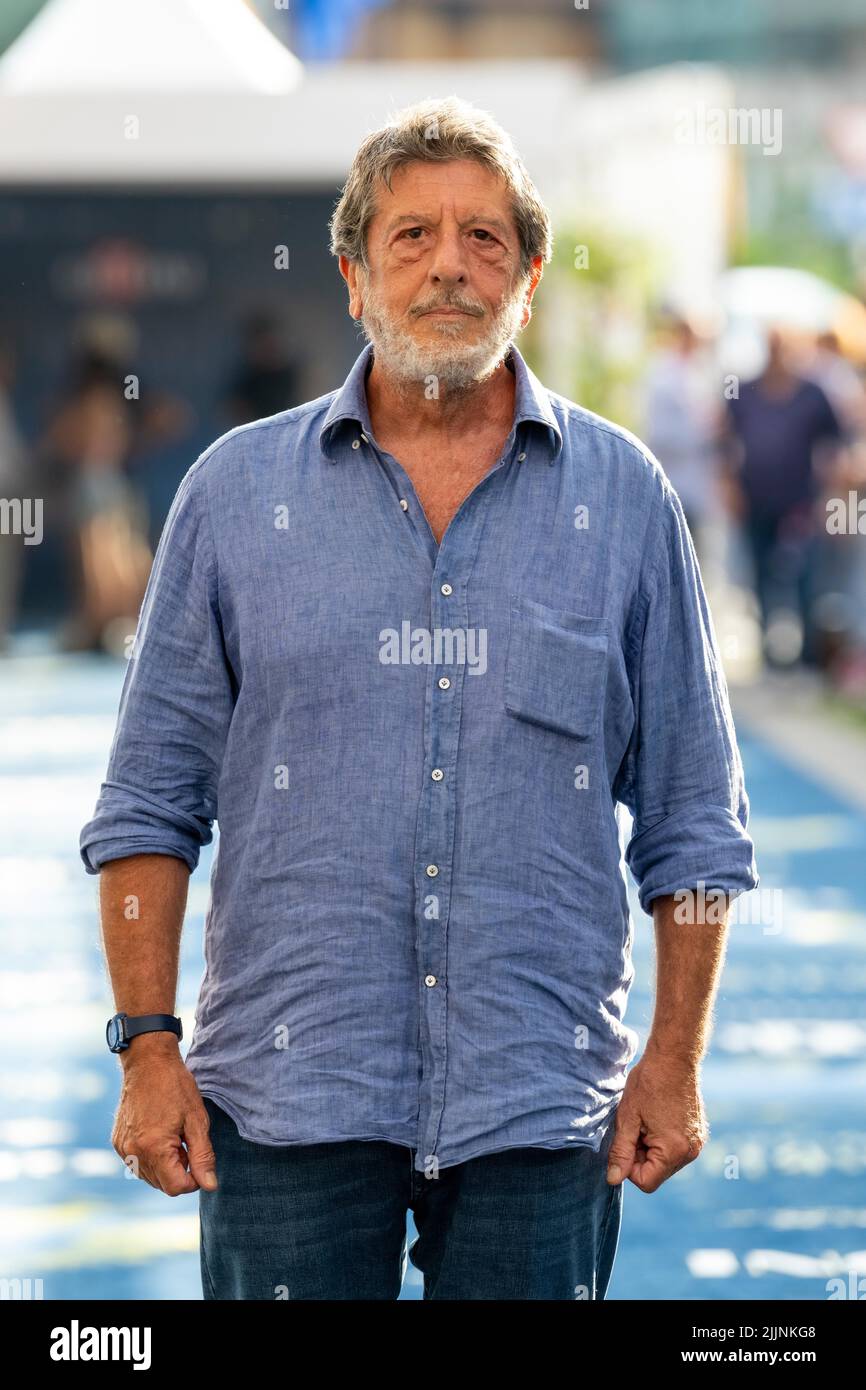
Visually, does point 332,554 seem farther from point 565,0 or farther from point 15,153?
point 565,0

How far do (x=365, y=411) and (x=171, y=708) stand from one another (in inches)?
18.2

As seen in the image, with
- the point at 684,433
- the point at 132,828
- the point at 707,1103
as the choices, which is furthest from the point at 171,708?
the point at 684,433

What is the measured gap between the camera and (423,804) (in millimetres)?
2574

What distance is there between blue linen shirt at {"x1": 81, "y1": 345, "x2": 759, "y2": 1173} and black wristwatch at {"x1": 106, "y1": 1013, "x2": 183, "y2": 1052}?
64 mm

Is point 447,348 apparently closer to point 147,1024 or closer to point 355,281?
point 355,281

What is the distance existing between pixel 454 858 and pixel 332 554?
0.41 metres

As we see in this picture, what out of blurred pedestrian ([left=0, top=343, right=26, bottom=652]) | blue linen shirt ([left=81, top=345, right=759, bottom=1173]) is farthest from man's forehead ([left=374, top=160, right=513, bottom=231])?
blurred pedestrian ([left=0, top=343, right=26, bottom=652])

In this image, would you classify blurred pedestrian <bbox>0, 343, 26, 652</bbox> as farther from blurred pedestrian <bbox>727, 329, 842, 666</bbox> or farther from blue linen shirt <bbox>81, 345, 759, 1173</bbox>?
blue linen shirt <bbox>81, 345, 759, 1173</bbox>

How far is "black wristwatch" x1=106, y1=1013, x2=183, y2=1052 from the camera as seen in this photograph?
266 cm

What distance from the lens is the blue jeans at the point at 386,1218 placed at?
8.36ft

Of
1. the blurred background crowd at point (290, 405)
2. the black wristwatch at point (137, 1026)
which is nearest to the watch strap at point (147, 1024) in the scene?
the black wristwatch at point (137, 1026)

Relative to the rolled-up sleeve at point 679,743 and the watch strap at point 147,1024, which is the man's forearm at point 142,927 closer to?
the watch strap at point 147,1024
